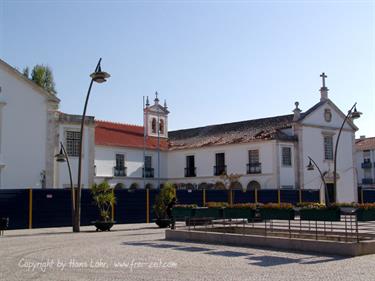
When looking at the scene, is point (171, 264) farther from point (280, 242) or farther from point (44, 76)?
point (44, 76)

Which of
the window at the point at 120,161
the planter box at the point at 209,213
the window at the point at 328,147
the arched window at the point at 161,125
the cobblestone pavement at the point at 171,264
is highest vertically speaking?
the arched window at the point at 161,125

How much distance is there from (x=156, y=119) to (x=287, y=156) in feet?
44.8

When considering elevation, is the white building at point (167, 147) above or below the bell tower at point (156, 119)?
below

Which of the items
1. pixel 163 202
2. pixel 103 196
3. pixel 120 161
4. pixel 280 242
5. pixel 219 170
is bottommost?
pixel 280 242

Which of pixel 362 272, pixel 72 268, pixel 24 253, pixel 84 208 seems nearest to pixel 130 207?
pixel 84 208

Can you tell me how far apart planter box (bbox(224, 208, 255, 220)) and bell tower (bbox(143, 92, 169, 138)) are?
104 ft

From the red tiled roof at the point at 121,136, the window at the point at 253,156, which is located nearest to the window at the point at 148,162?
the red tiled roof at the point at 121,136

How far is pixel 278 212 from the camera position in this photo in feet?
49.6

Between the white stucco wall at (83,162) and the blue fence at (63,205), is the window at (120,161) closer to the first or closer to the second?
the white stucco wall at (83,162)

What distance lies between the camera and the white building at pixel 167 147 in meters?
31.4

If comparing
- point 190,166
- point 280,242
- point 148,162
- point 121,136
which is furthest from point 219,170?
point 280,242

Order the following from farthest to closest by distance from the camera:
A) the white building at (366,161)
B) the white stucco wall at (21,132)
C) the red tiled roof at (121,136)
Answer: the white building at (366,161)
the red tiled roof at (121,136)
the white stucco wall at (21,132)

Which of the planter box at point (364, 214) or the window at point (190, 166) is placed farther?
the window at point (190, 166)

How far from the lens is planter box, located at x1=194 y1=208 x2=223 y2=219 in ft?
57.9
